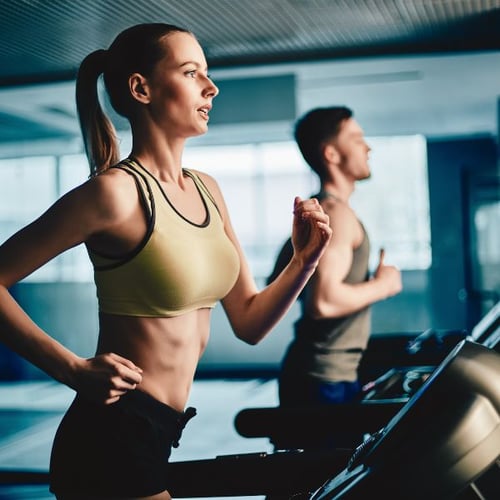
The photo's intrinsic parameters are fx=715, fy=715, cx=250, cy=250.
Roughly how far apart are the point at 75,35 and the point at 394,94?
12.8 feet

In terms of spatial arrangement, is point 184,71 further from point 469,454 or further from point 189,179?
point 469,454

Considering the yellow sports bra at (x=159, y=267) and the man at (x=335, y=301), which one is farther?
the man at (x=335, y=301)

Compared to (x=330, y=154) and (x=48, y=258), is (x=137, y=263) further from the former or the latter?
(x=330, y=154)

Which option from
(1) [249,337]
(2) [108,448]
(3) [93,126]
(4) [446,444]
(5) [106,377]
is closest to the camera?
(4) [446,444]

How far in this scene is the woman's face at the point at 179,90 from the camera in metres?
1.21

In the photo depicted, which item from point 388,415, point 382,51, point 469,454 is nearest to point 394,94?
point 382,51

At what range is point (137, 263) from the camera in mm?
1120

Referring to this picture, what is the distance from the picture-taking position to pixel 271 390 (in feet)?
21.0

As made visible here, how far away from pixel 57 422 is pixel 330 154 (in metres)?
3.68

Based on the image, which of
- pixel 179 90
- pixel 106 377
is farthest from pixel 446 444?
pixel 179 90

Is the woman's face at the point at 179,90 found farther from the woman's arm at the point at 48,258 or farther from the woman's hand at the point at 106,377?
the woman's hand at the point at 106,377

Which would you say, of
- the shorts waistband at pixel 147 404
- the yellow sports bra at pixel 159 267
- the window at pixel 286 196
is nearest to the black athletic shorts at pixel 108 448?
the shorts waistband at pixel 147 404

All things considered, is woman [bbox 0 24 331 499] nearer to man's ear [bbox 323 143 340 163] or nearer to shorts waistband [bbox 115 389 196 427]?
shorts waistband [bbox 115 389 196 427]

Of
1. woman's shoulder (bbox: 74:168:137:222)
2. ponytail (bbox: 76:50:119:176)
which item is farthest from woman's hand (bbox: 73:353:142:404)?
ponytail (bbox: 76:50:119:176)
